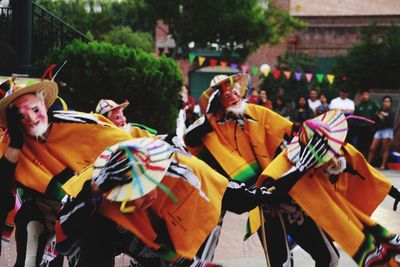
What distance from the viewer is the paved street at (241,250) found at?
675 cm

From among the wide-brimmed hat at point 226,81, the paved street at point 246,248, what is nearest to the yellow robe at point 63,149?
the wide-brimmed hat at point 226,81

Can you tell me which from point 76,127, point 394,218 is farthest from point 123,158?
point 394,218

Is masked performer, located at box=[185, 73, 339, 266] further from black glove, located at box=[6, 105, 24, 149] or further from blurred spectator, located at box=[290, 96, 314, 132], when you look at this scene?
blurred spectator, located at box=[290, 96, 314, 132]

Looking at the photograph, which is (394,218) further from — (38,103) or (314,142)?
(38,103)

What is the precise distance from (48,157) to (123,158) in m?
1.68

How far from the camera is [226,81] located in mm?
6801

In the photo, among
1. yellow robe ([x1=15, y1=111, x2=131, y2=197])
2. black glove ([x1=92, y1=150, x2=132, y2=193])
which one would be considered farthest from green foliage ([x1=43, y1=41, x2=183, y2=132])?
black glove ([x1=92, y1=150, x2=132, y2=193])

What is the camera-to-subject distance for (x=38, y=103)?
5.13 m

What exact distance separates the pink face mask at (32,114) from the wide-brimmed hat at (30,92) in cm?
4

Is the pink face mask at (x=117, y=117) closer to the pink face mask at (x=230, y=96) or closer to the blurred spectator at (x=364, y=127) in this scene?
the pink face mask at (x=230, y=96)

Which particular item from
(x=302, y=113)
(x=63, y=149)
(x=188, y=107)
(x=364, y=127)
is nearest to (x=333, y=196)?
(x=63, y=149)

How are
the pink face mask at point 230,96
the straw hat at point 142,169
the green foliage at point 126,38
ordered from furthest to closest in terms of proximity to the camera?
the green foliage at point 126,38, the pink face mask at point 230,96, the straw hat at point 142,169

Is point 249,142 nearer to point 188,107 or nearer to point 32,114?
point 32,114

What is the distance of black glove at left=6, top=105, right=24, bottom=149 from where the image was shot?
16.6 ft
